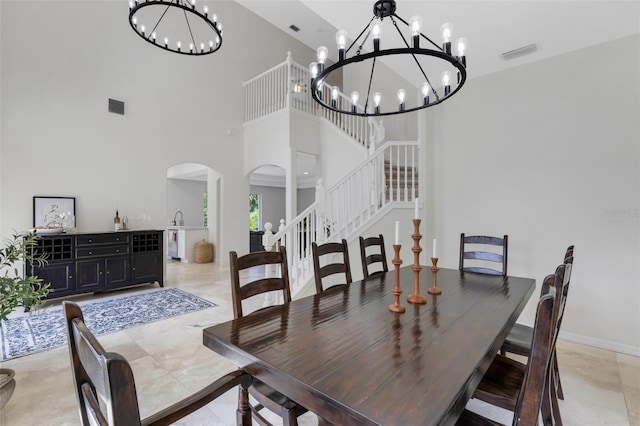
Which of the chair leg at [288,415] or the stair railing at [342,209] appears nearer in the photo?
the chair leg at [288,415]

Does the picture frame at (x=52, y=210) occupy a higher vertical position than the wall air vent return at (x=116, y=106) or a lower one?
lower

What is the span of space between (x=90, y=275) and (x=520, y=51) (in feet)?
20.3

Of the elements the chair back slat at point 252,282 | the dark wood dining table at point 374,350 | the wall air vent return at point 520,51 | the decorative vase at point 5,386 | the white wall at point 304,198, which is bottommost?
the decorative vase at point 5,386

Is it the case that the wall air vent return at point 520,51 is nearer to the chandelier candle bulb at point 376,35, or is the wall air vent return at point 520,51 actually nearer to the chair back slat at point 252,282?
the chandelier candle bulb at point 376,35

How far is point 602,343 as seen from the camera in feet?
9.48

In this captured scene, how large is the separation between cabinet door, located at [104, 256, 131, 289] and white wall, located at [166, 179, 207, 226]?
4.46m

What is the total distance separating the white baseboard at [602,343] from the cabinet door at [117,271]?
19.5 feet

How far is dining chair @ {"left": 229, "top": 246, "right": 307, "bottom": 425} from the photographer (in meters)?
1.34

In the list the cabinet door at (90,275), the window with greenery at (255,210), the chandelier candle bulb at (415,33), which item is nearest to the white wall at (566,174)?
the chandelier candle bulb at (415,33)

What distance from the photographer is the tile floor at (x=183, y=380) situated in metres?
1.95

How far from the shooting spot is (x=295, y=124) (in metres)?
6.05

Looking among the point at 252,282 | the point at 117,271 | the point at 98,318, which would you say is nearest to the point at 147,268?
the point at 117,271

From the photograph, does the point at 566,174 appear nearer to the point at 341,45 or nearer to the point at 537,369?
the point at 341,45

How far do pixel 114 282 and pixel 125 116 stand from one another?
9.34 ft
